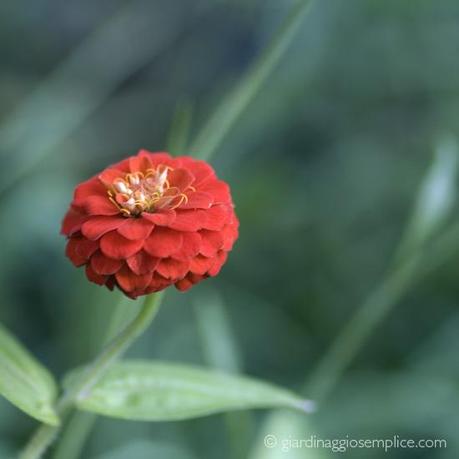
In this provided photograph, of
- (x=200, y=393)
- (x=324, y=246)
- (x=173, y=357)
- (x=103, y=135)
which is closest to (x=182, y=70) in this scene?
(x=103, y=135)

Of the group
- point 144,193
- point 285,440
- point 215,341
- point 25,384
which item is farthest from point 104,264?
point 215,341

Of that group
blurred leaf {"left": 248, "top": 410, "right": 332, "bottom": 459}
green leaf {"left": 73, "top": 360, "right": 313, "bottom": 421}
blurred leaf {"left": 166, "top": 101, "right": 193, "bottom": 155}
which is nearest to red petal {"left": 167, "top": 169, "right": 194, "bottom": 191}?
blurred leaf {"left": 166, "top": 101, "right": 193, "bottom": 155}

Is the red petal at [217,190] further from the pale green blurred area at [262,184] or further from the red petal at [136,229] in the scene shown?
the pale green blurred area at [262,184]

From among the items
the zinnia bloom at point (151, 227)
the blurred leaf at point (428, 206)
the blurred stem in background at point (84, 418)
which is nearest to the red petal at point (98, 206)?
the zinnia bloom at point (151, 227)

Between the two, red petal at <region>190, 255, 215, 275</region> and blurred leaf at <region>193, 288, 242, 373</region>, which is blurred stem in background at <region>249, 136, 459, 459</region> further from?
red petal at <region>190, 255, 215, 275</region>

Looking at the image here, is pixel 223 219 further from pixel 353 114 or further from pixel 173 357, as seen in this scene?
pixel 353 114
